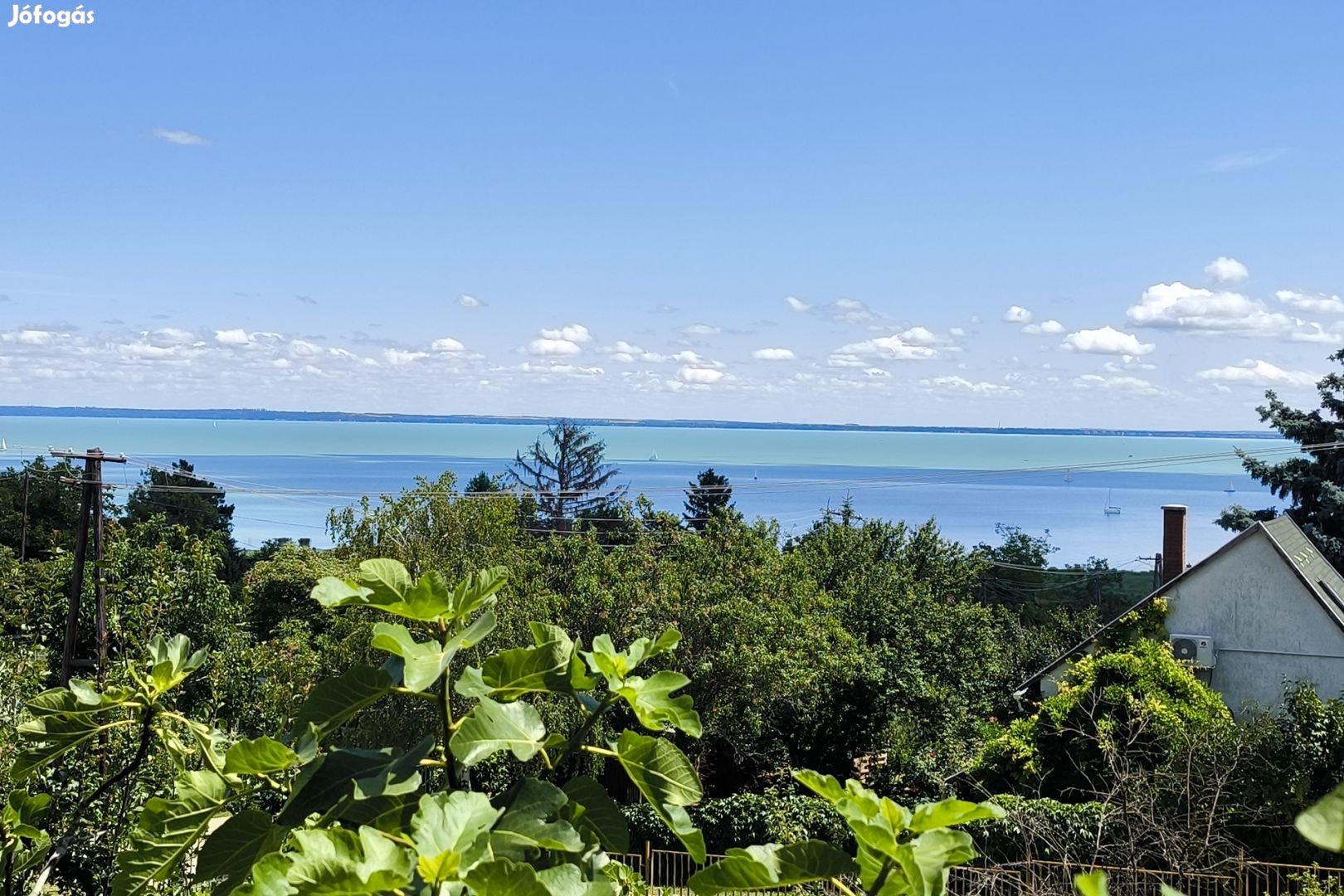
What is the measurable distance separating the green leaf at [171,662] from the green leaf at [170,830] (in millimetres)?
226

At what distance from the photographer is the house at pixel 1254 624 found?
64.2ft

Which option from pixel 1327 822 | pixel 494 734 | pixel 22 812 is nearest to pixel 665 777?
pixel 494 734

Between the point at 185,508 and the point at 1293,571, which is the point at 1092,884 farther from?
the point at 185,508

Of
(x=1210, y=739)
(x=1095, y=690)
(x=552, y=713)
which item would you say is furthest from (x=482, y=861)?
(x=1095, y=690)

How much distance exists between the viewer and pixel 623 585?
72.0 feet

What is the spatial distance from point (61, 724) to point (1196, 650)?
21736 millimetres

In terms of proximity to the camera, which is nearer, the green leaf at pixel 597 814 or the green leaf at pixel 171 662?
the green leaf at pixel 597 814

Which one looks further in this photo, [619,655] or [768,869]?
[619,655]

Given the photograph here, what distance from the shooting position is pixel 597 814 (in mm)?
1324

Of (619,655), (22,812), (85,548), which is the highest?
(619,655)

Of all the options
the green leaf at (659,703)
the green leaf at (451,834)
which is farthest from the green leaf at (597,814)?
the green leaf at (451,834)

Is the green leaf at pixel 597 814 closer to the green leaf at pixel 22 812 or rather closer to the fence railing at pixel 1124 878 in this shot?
the green leaf at pixel 22 812

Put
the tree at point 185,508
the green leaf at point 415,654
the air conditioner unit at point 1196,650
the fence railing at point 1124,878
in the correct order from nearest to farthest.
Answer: the green leaf at point 415,654 < the fence railing at point 1124,878 < the air conditioner unit at point 1196,650 < the tree at point 185,508

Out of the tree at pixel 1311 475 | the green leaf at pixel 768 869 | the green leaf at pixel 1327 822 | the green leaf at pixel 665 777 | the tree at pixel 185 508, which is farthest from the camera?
the tree at pixel 185 508
